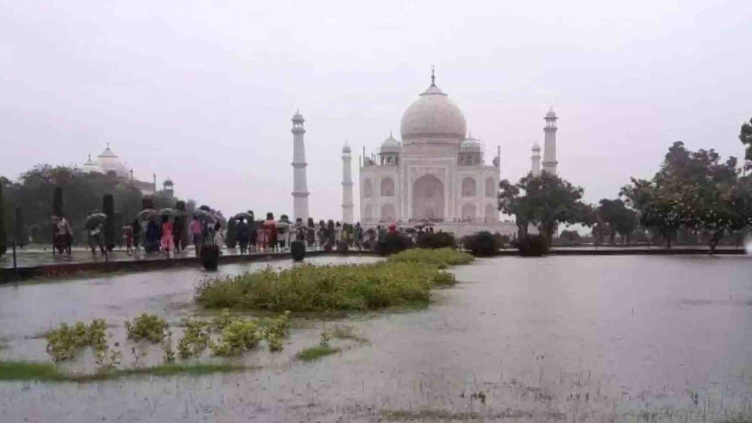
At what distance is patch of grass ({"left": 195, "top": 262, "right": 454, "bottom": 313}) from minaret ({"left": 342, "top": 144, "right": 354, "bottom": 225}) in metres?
57.9

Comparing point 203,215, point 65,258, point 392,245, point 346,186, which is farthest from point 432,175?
→ point 65,258

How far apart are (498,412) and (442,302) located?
5.70 meters

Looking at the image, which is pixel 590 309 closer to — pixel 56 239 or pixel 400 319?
pixel 400 319

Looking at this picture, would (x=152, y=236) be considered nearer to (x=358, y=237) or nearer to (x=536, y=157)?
(x=358, y=237)

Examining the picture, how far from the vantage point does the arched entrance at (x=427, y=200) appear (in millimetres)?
63062

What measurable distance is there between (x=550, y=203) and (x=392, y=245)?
25.4 m

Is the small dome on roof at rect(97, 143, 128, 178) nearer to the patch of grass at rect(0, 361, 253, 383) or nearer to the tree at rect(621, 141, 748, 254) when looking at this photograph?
the tree at rect(621, 141, 748, 254)

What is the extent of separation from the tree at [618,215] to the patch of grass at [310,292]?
41890 millimetres

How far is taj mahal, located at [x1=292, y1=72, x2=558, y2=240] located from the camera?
61.2m

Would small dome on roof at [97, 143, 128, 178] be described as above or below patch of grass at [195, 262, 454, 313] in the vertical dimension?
above

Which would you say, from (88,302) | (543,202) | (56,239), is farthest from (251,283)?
(543,202)

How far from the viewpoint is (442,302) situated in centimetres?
1018

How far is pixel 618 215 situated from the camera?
165ft

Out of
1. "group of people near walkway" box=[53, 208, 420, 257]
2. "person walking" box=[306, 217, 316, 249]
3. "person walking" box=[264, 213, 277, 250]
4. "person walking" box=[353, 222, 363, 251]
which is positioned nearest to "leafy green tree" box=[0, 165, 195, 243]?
"person walking" box=[306, 217, 316, 249]
